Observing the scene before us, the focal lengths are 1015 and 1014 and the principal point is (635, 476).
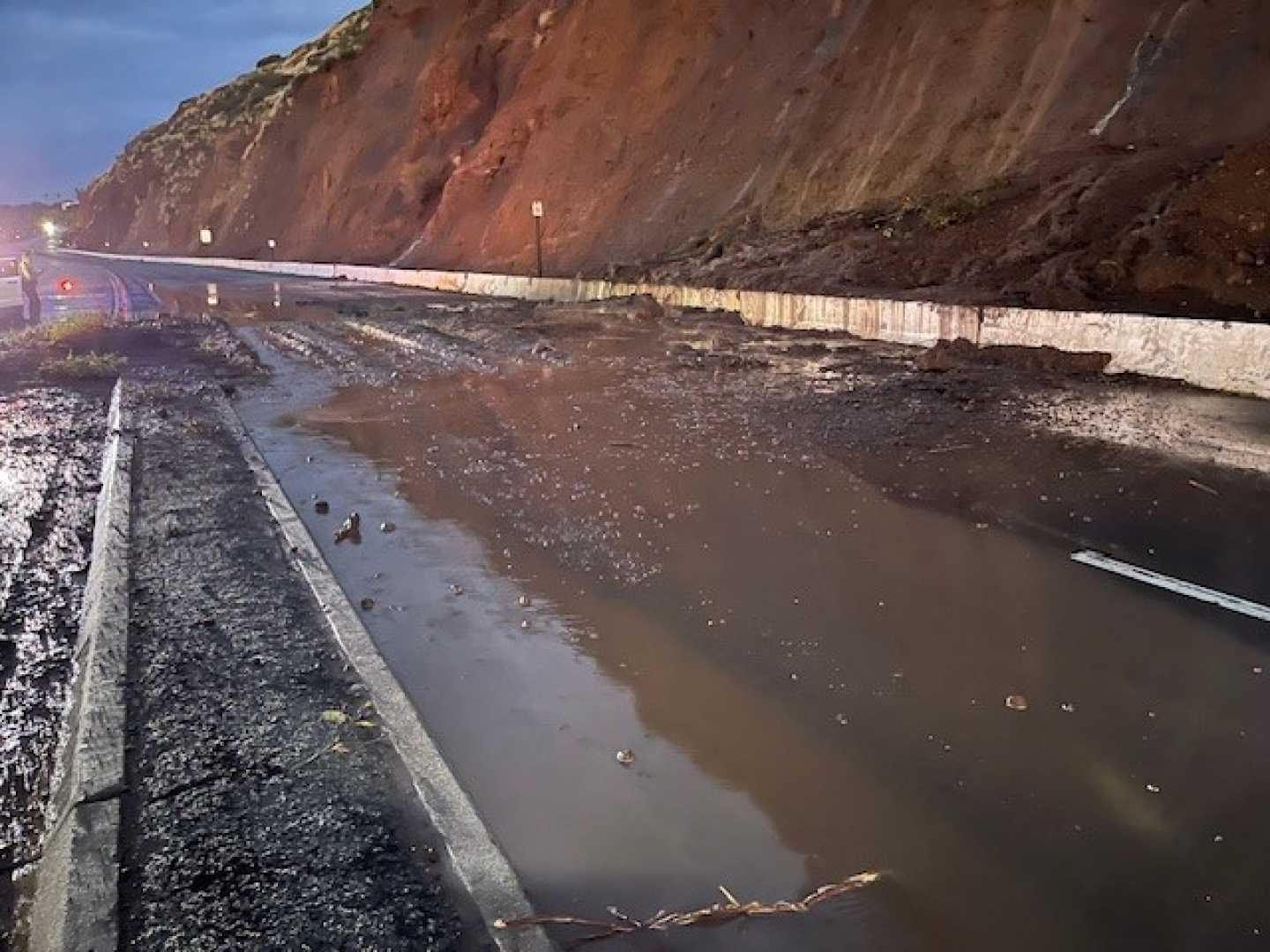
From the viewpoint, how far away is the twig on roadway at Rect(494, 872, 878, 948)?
3365 mm

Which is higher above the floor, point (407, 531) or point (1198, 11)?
point (1198, 11)

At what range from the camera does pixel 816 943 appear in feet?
11.0

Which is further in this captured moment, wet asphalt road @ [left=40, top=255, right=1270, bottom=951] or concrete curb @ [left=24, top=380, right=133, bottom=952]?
wet asphalt road @ [left=40, top=255, right=1270, bottom=951]

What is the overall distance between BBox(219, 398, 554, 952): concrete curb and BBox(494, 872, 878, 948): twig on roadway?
3.1 inches

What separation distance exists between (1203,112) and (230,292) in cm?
3376

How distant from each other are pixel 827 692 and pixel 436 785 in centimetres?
196

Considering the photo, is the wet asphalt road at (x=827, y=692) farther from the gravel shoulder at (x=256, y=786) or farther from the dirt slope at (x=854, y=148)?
the dirt slope at (x=854, y=148)

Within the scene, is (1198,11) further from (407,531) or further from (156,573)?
(156,573)

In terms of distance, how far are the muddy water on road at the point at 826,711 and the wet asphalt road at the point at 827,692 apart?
15 mm

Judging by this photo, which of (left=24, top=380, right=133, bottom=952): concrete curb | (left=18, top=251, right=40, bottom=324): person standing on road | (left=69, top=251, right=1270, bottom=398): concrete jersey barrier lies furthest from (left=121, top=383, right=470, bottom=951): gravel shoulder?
(left=18, top=251, right=40, bottom=324): person standing on road

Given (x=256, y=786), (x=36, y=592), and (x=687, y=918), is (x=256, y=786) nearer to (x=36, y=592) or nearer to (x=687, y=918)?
(x=687, y=918)

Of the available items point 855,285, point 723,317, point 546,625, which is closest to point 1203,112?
point 855,285

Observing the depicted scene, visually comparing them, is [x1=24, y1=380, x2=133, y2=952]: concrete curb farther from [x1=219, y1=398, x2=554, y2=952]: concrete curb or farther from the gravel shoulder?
[x1=219, y1=398, x2=554, y2=952]: concrete curb

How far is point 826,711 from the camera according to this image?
481cm
